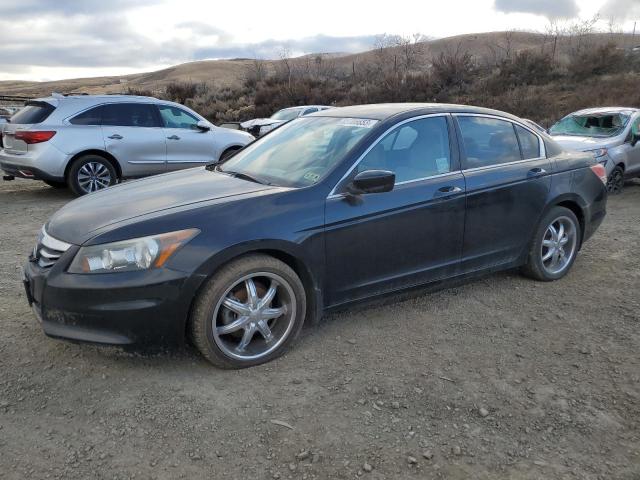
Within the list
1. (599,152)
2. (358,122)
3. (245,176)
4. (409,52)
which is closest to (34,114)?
(245,176)

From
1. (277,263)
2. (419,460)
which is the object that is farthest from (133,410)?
(419,460)

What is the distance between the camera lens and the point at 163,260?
3.28 meters

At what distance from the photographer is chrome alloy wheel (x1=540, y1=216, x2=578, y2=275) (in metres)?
5.18

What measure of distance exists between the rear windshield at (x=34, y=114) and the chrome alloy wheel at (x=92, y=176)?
38.2 inches

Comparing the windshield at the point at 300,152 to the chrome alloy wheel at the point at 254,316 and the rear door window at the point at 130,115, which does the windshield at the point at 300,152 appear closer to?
Answer: the chrome alloy wheel at the point at 254,316

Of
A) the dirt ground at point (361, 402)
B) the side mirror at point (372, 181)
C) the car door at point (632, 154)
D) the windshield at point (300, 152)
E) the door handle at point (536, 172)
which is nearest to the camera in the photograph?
the dirt ground at point (361, 402)

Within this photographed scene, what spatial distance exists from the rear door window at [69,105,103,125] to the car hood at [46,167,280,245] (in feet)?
18.2

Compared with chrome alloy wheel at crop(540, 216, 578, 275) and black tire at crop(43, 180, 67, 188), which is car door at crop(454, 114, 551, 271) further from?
black tire at crop(43, 180, 67, 188)

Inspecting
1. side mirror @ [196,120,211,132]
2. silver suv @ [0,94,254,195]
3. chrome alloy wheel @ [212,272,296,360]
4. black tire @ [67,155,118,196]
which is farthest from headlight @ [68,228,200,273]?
side mirror @ [196,120,211,132]

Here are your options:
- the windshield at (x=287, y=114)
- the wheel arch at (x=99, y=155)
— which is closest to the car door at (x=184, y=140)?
the wheel arch at (x=99, y=155)

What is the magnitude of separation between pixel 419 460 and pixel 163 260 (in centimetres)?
173

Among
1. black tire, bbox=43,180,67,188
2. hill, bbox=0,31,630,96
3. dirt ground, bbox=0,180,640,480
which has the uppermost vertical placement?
hill, bbox=0,31,630,96

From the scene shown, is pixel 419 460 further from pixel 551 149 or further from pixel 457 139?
pixel 551 149

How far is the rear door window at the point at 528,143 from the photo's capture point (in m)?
4.98
